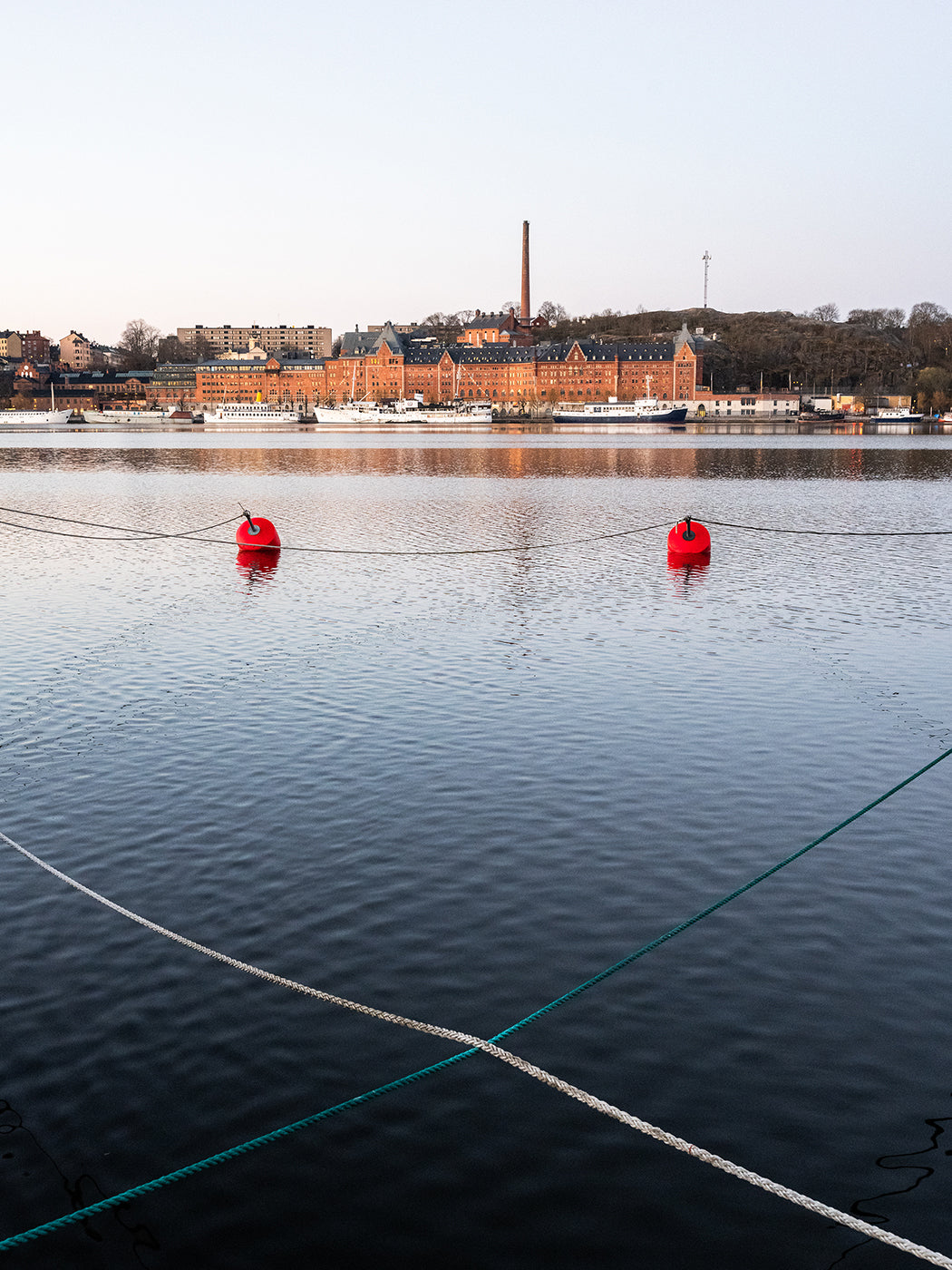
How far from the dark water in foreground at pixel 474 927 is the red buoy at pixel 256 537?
1050 cm

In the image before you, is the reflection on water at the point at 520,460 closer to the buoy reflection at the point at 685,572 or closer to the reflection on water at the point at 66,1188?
the buoy reflection at the point at 685,572

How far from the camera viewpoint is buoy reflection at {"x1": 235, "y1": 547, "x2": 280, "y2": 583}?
106ft

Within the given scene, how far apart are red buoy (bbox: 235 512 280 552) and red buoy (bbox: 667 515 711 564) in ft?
43.3

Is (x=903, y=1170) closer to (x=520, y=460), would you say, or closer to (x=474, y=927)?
(x=474, y=927)

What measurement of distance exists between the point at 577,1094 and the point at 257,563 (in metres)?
29.1

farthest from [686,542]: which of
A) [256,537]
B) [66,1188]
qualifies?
[66,1188]

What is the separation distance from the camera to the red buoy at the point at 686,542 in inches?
1373

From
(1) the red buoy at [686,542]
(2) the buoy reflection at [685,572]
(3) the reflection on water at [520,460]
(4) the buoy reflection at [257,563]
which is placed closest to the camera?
(2) the buoy reflection at [685,572]

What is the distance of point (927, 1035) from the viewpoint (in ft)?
27.1

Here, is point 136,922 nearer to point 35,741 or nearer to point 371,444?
point 35,741

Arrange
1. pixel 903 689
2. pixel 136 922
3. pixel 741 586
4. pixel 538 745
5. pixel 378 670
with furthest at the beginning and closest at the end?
1. pixel 741 586
2. pixel 378 670
3. pixel 903 689
4. pixel 538 745
5. pixel 136 922

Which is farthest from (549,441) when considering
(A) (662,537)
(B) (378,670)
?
(B) (378,670)

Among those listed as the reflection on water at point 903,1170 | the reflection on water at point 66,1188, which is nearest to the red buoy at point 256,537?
the reflection on water at point 66,1188

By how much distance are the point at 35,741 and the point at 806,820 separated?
35.3 ft
